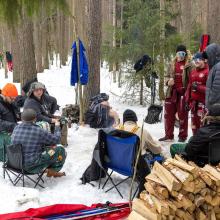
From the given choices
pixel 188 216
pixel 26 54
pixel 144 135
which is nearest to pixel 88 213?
pixel 188 216

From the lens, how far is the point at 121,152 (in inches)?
207

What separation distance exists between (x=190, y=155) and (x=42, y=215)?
1.85m

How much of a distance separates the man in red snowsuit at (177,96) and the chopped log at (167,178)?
3.67 m

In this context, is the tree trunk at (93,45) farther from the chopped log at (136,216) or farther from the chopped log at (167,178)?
the chopped log at (136,216)

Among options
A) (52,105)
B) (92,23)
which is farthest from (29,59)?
(52,105)

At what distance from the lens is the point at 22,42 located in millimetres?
13430

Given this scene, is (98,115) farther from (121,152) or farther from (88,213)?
(88,213)

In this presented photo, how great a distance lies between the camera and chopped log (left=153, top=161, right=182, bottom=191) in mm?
3963

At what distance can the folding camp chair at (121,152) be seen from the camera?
5.11 m

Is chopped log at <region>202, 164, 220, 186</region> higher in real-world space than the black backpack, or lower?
higher

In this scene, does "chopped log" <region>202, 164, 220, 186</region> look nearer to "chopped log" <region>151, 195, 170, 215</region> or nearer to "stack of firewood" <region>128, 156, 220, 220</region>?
"stack of firewood" <region>128, 156, 220, 220</region>

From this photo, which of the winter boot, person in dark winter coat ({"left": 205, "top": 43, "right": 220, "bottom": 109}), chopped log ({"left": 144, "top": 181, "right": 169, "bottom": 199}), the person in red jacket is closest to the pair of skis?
chopped log ({"left": 144, "top": 181, "right": 169, "bottom": 199})

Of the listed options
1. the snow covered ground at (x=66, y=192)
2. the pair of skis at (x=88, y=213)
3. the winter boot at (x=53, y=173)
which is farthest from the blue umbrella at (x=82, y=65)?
the pair of skis at (x=88, y=213)

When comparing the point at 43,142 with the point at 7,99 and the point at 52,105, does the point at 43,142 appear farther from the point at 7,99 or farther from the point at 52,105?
the point at 52,105
